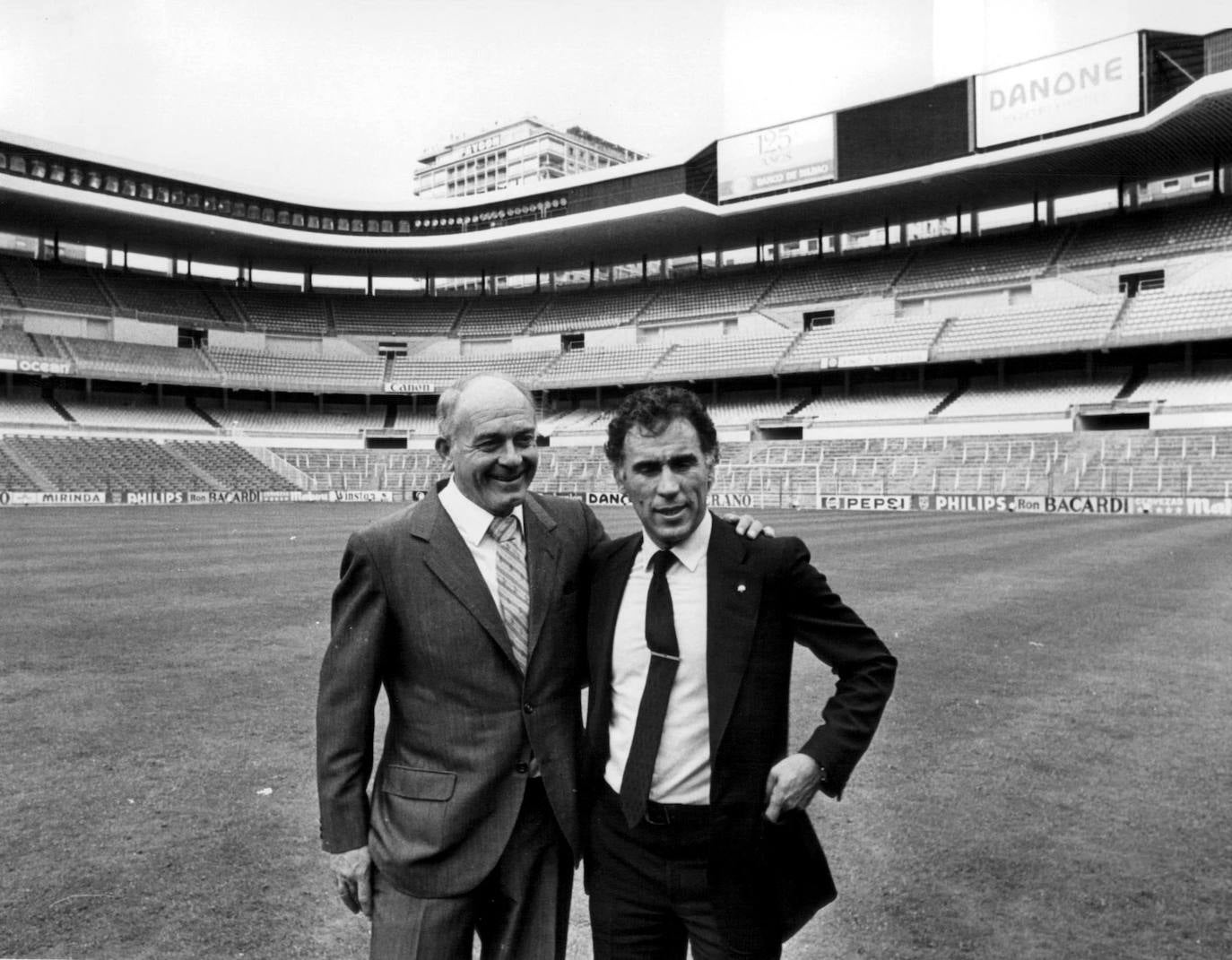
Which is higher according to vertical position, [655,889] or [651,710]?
[651,710]

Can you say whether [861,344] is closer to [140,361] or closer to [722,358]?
[722,358]

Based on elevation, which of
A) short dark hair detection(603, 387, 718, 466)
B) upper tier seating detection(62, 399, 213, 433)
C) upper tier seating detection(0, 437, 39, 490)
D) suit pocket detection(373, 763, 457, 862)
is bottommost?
upper tier seating detection(0, 437, 39, 490)

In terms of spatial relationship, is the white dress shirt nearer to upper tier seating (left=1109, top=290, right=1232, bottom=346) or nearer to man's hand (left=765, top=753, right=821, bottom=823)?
man's hand (left=765, top=753, right=821, bottom=823)

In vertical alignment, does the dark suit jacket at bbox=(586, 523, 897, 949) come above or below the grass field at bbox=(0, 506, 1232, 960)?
above

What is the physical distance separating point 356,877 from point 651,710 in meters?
0.96

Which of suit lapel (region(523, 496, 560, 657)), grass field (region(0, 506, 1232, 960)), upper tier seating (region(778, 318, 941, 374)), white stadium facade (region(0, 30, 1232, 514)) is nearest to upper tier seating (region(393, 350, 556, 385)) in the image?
white stadium facade (region(0, 30, 1232, 514))

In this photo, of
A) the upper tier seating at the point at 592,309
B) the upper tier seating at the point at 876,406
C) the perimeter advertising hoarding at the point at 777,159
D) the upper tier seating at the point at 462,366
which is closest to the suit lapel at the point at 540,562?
the upper tier seating at the point at 876,406

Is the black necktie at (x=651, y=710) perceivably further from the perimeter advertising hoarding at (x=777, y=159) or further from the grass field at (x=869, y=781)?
the perimeter advertising hoarding at (x=777, y=159)

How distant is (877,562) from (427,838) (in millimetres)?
14724

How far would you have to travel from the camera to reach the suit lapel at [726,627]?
2.48 meters

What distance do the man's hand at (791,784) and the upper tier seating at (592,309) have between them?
187 feet

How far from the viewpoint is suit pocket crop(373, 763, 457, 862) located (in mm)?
2525

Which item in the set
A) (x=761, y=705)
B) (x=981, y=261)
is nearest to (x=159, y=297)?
(x=981, y=261)

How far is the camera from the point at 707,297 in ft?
187
